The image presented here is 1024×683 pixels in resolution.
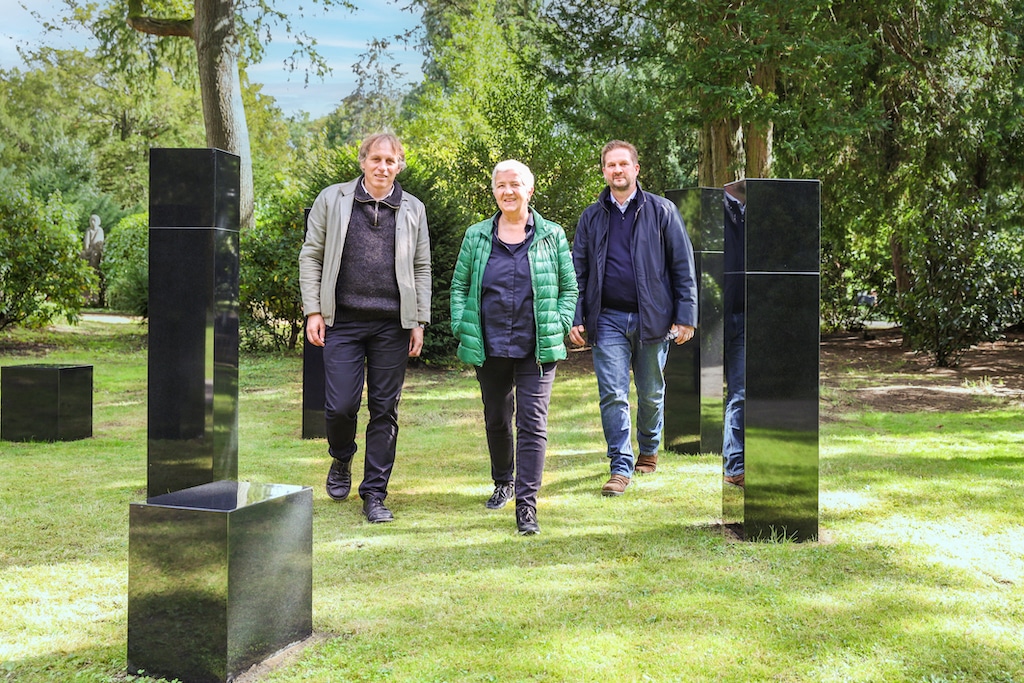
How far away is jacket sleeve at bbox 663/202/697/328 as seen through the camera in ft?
19.2

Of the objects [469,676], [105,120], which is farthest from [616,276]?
[105,120]

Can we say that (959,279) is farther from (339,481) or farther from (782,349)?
(339,481)

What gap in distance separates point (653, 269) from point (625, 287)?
20 cm

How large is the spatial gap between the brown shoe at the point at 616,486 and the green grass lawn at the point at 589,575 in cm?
11

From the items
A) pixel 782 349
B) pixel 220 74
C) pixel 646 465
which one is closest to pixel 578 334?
pixel 646 465

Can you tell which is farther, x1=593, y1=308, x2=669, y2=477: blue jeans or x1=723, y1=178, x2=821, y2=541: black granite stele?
x1=593, y1=308, x2=669, y2=477: blue jeans

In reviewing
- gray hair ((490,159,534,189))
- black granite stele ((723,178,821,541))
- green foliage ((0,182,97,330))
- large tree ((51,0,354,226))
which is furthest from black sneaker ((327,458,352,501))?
green foliage ((0,182,97,330))

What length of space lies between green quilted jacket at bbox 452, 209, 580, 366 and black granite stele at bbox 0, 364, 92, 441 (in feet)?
14.0

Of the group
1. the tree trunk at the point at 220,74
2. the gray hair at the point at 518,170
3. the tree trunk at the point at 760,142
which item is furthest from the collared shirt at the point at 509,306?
the tree trunk at the point at 220,74

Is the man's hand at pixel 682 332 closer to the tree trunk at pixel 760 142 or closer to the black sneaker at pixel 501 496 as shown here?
the black sneaker at pixel 501 496

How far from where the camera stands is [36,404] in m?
7.77

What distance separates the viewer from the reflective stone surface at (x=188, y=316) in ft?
16.8

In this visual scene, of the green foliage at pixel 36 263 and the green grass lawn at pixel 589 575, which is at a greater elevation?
the green foliage at pixel 36 263

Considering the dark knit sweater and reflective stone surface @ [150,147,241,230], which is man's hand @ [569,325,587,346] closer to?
the dark knit sweater
